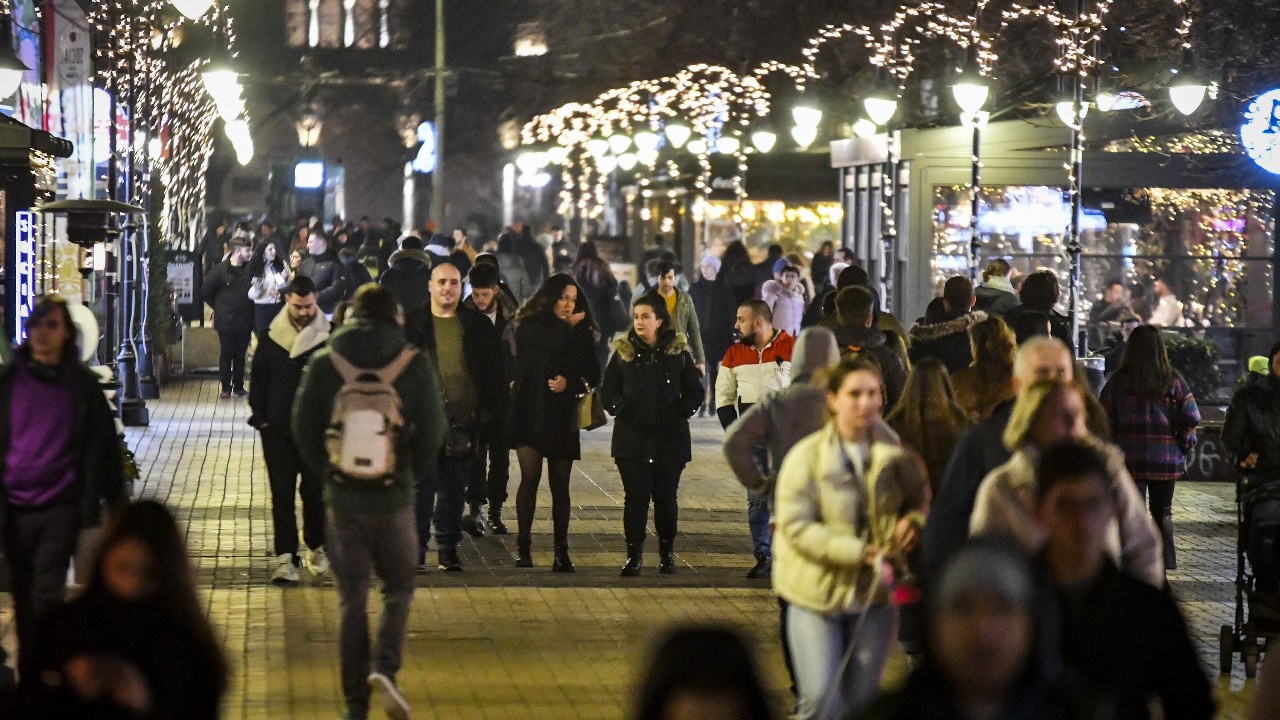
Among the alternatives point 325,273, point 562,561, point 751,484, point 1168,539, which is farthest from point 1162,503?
point 325,273

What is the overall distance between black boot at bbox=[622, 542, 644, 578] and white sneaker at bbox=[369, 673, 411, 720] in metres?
4.26

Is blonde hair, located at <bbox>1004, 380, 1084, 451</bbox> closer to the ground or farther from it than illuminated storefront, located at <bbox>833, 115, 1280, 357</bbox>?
closer to the ground

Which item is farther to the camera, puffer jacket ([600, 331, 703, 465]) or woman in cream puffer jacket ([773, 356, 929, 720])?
puffer jacket ([600, 331, 703, 465])

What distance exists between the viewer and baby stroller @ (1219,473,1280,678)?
9.39 meters

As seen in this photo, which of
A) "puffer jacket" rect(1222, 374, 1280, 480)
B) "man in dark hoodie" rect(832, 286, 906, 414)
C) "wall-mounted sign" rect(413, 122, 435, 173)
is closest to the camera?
"puffer jacket" rect(1222, 374, 1280, 480)

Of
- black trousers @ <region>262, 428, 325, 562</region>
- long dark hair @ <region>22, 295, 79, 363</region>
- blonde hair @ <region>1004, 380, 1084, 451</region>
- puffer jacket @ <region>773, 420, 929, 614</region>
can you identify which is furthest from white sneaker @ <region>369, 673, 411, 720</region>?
black trousers @ <region>262, 428, 325, 562</region>

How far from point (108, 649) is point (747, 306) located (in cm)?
811

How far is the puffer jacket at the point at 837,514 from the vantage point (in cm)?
674

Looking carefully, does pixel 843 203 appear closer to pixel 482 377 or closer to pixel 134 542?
pixel 482 377

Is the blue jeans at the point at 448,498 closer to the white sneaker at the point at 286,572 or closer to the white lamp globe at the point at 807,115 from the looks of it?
the white sneaker at the point at 286,572

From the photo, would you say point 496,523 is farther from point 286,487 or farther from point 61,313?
point 61,313

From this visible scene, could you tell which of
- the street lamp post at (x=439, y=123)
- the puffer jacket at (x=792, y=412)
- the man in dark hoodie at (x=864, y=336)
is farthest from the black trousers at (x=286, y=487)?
the street lamp post at (x=439, y=123)

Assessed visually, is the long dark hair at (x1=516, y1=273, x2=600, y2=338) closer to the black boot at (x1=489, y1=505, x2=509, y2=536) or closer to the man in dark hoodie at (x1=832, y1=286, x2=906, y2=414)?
the man in dark hoodie at (x1=832, y1=286, x2=906, y2=414)

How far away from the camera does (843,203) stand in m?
→ 33.2
